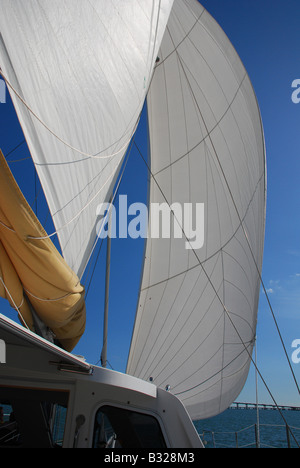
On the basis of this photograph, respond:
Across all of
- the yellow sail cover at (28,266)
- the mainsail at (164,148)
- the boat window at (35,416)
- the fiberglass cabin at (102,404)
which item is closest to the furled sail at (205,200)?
the mainsail at (164,148)

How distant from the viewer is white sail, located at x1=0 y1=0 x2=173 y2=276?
7.48ft

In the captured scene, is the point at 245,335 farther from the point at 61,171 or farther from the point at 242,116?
the point at 61,171

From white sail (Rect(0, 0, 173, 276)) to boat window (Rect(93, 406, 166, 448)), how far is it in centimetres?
114

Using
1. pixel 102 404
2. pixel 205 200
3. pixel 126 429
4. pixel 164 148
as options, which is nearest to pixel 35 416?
pixel 102 404

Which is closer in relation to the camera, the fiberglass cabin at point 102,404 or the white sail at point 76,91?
the white sail at point 76,91

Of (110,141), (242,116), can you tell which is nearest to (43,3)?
(110,141)

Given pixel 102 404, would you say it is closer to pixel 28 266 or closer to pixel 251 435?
pixel 28 266

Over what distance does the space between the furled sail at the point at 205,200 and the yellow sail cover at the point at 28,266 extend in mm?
3959

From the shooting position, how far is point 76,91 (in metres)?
2.77

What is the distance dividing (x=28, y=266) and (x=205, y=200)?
5.23m

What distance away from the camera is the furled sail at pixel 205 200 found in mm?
6336

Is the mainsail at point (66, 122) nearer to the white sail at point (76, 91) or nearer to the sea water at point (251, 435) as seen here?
the white sail at point (76, 91)

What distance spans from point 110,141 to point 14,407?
2.44m
